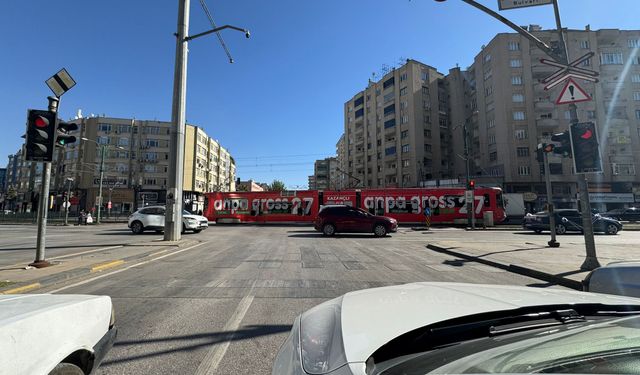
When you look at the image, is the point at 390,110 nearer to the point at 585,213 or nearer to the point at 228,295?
the point at 585,213

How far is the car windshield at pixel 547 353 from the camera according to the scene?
114cm

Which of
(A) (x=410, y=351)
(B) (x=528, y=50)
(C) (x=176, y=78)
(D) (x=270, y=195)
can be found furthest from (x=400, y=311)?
(B) (x=528, y=50)

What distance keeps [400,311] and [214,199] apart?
32089 mm

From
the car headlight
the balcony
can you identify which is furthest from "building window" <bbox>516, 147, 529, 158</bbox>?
the car headlight

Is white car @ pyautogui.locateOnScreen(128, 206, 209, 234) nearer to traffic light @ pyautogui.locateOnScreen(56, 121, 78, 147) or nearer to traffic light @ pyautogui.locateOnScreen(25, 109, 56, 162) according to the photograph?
traffic light @ pyautogui.locateOnScreen(56, 121, 78, 147)

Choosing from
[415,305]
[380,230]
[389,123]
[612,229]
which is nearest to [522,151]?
[389,123]

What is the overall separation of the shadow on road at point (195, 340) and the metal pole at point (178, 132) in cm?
1189

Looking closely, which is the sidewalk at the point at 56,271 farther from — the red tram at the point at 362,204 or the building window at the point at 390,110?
the building window at the point at 390,110

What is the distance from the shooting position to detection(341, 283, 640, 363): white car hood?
5.04ft

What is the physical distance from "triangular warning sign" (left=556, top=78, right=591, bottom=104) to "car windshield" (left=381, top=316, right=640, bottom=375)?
28.7ft

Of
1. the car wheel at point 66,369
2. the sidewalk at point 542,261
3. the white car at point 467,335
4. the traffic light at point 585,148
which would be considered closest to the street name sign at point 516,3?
the traffic light at point 585,148

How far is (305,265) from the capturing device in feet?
29.7

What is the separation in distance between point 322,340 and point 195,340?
268 cm

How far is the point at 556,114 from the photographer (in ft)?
164
